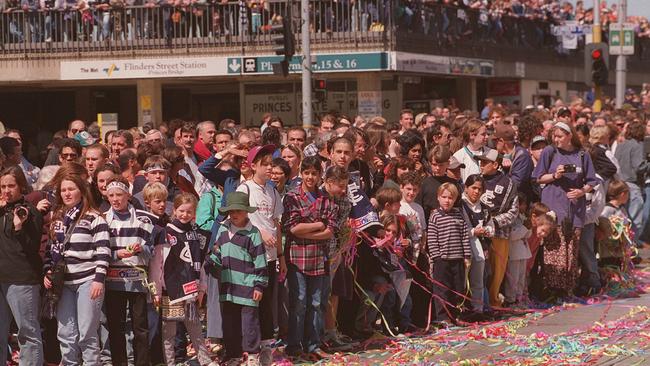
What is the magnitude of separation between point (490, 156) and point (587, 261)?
211 centimetres

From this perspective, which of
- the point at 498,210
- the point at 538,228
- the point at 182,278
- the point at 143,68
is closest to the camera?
the point at 182,278

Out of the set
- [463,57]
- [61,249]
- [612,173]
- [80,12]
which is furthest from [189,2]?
[61,249]

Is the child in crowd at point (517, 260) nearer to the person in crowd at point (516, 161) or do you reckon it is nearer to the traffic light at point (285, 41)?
the person in crowd at point (516, 161)

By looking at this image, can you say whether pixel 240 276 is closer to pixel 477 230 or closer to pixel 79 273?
pixel 79 273

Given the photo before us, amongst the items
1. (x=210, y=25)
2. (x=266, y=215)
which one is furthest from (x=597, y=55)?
(x=266, y=215)

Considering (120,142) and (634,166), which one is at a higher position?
(120,142)

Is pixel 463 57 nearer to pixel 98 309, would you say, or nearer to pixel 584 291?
pixel 584 291

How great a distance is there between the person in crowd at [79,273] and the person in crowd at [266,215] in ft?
4.39

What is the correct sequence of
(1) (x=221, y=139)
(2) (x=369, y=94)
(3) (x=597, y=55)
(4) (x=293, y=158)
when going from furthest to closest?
1. (2) (x=369, y=94)
2. (3) (x=597, y=55)
3. (1) (x=221, y=139)
4. (4) (x=293, y=158)

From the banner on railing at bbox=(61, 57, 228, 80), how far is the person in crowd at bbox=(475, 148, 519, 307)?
21.1 metres

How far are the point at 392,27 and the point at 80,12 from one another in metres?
8.16

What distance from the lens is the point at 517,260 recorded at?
561 inches

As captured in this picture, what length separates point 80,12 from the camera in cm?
3503

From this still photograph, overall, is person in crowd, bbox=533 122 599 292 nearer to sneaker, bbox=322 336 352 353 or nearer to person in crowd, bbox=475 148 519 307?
person in crowd, bbox=475 148 519 307
